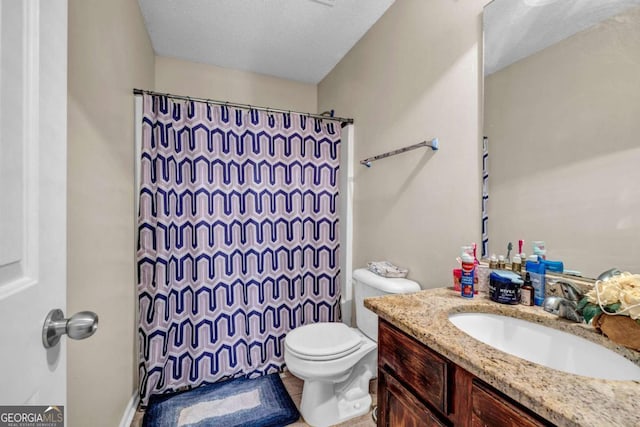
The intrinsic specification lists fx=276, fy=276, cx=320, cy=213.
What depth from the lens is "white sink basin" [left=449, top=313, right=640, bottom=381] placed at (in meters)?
0.67

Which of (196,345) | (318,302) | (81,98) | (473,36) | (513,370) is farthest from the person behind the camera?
(318,302)

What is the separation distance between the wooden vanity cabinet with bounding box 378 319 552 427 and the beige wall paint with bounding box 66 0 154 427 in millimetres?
1013

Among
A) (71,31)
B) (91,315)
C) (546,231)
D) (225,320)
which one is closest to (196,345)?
(225,320)

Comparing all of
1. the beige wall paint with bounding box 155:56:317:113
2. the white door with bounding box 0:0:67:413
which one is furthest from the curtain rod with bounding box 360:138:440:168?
Answer: the white door with bounding box 0:0:67:413

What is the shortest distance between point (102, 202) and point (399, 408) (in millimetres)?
1375

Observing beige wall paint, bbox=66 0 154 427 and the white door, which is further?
beige wall paint, bbox=66 0 154 427

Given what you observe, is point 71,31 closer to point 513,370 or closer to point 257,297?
point 513,370

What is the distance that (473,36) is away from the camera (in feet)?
3.99

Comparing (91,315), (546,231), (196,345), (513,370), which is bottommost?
(196,345)

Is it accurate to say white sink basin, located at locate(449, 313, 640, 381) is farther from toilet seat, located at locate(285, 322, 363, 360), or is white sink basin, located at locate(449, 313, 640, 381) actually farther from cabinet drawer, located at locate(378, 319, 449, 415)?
toilet seat, located at locate(285, 322, 363, 360)

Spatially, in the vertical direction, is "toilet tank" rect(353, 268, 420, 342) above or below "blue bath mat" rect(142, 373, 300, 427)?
above

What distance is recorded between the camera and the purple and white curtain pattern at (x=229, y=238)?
171 centimetres

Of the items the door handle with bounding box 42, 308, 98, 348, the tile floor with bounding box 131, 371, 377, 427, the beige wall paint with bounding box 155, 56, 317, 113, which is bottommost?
the tile floor with bounding box 131, 371, 377, 427

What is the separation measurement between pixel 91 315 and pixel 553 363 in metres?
1.14
